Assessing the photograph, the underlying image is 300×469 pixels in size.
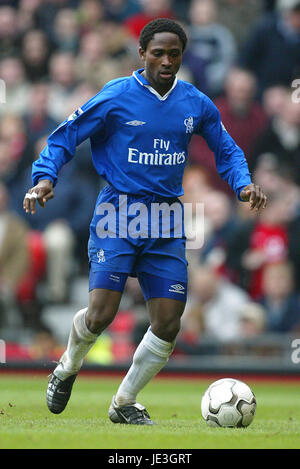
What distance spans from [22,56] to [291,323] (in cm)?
584

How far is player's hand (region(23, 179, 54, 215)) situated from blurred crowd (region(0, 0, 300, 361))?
18.6ft

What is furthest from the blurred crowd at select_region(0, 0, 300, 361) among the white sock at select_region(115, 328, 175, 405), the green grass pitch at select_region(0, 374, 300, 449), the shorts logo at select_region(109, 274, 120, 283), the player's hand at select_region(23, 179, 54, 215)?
the player's hand at select_region(23, 179, 54, 215)

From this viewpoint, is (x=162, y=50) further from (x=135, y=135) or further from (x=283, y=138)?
(x=283, y=138)

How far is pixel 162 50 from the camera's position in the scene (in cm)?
651

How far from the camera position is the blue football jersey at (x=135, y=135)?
258 inches

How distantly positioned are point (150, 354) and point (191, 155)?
6803 mm

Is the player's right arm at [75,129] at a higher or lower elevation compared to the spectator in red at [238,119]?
lower

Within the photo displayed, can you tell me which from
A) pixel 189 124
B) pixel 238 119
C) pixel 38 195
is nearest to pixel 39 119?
pixel 238 119

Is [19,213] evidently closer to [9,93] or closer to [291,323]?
[9,93]

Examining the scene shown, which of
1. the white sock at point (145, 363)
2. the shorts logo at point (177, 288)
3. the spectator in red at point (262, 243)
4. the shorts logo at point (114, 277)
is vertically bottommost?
the white sock at point (145, 363)

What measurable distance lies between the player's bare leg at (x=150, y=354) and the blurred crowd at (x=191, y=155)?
5.08 metres

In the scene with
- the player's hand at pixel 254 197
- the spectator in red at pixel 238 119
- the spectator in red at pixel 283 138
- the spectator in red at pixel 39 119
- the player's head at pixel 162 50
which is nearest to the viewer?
the player's hand at pixel 254 197

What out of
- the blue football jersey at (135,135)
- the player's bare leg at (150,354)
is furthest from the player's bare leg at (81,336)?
the blue football jersey at (135,135)

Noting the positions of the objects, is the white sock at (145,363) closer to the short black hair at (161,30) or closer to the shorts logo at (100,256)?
the shorts logo at (100,256)
